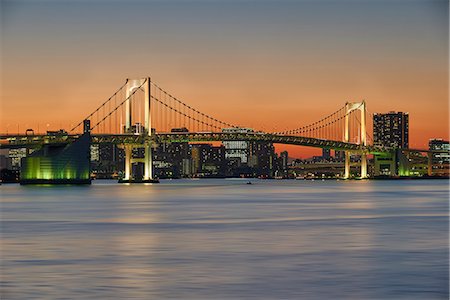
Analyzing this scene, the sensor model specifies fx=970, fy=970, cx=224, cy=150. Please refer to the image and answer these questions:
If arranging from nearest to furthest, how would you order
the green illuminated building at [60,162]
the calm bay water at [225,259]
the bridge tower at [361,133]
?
the calm bay water at [225,259], the green illuminated building at [60,162], the bridge tower at [361,133]

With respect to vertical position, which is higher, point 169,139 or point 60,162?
point 169,139

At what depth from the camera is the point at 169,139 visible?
98.0 metres

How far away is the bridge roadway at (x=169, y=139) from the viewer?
89.6 metres

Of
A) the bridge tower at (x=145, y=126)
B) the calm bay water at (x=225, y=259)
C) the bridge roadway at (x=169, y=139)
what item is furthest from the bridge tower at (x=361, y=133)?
the calm bay water at (x=225, y=259)

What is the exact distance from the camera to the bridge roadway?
89.6 meters

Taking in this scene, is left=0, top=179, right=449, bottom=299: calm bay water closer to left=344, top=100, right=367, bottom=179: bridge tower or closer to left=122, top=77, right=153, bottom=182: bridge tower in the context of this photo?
left=122, top=77, right=153, bottom=182: bridge tower

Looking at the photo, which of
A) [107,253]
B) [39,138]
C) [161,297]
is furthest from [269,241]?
[39,138]

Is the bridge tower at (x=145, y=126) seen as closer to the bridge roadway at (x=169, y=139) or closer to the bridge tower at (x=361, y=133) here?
the bridge roadway at (x=169, y=139)

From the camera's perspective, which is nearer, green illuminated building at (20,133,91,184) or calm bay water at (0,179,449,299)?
calm bay water at (0,179,449,299)

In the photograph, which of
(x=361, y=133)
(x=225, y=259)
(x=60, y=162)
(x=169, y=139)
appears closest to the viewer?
(x=225, y=259)

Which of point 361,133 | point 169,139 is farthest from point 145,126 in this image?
point 361,133

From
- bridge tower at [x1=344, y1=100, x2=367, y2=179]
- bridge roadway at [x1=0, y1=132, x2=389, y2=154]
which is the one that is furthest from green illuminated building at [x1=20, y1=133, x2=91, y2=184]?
bridge tower at [x1=344, y1=100, x2=367, y2=179]

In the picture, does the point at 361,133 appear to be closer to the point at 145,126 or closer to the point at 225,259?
the point at 145,126

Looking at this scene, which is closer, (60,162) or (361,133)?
(60,162)
